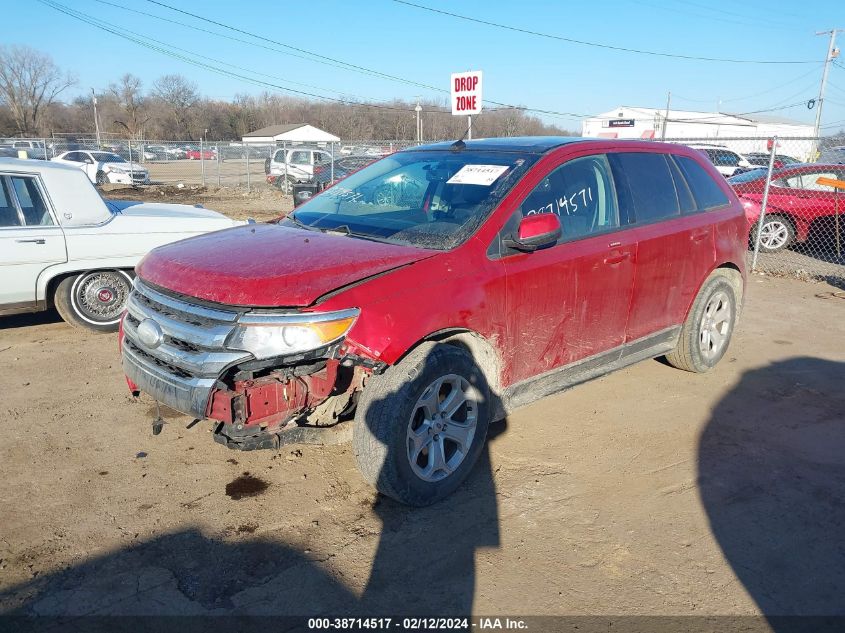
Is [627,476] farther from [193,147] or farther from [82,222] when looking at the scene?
[193,147]

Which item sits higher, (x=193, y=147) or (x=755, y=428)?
(x=193, y=147)

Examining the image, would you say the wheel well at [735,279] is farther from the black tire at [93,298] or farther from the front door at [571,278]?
the black tire at [93,298]

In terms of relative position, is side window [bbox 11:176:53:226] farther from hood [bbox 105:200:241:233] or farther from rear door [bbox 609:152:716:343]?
rear door [bbox 609:152:716:343]

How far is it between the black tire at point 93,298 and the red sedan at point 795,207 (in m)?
10.4

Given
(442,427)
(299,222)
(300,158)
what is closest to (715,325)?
(442,427)

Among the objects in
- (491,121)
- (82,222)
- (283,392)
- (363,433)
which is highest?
(491,121)

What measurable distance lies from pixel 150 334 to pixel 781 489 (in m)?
3.63

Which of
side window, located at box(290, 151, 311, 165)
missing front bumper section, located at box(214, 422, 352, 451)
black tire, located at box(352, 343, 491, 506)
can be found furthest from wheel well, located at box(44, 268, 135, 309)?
side window, located at box(290, 151, 311, 165)

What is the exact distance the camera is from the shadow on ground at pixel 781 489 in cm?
285

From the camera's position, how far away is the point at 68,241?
583 centimetres

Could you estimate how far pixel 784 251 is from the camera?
12.1 meters

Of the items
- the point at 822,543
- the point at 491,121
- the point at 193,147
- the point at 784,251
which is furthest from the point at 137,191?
the point at 491,121

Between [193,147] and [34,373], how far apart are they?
26.1 meters

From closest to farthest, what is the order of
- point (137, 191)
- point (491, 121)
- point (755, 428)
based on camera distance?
point (755, 428) → point (137, 191) → point (491, 121)
